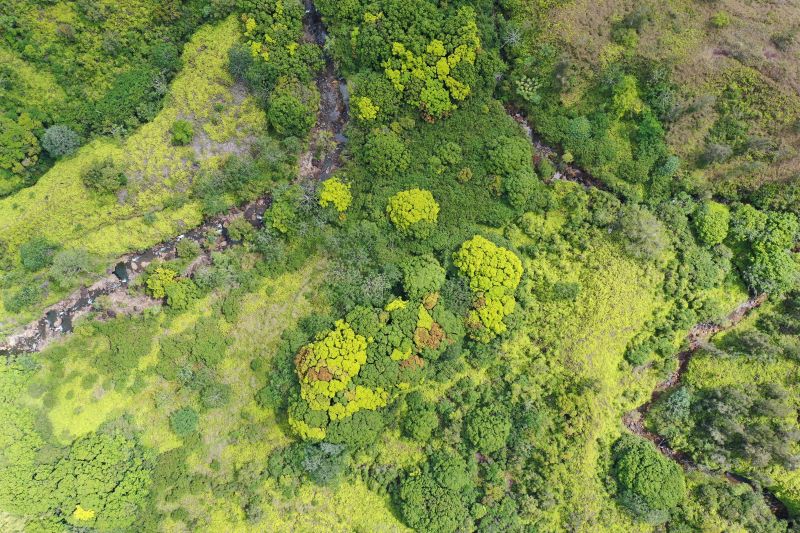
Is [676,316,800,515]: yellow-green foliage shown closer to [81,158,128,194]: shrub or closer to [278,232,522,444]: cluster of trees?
[278,232,522,444]: cluster of trees

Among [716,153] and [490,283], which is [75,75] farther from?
[716,153]

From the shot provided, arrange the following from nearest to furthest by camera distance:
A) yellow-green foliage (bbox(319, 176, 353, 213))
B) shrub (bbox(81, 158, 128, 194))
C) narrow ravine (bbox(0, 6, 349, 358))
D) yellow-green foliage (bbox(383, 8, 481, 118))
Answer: yellow-green foliage (bbox(383, 8, 481, 118)), shrub (bbox(81, 158, 128, 194)), yellow-green foliage (bbox(319, 176, 353, 213)), narrow ravine (bbox(0, 6, 349, 358))

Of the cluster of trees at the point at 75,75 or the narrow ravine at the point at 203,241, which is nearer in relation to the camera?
the cluster of trees at the point at 75,75

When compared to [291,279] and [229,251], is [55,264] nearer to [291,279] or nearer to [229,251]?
[229,251]

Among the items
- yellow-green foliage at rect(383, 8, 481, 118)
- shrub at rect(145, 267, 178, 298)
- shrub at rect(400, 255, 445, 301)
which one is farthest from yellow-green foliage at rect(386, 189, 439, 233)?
shrub at rect(145, 267, 178, 298)

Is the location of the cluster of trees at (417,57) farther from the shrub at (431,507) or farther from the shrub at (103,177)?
the shrub at (431,507)

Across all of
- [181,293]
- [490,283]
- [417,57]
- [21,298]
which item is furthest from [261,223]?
[490,283]

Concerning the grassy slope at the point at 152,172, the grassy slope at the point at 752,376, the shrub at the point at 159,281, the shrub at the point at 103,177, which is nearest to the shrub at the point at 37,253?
the grassy slope at the point at 152,172
